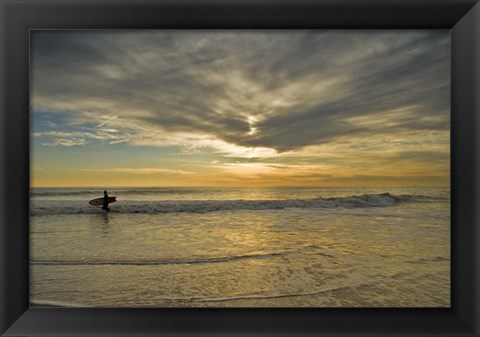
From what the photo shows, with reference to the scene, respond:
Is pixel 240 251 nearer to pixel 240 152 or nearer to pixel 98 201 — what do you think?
pixel 240 152

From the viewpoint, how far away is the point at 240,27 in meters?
0.80

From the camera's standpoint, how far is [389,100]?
181 cm

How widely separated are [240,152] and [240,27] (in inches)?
A: 61.2

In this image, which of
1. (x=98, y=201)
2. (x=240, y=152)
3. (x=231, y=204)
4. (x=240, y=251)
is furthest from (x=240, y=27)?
(x=231, y=204)

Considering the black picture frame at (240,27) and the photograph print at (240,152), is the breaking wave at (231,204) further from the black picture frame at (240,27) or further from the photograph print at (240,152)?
the black picture frame at (240,27)

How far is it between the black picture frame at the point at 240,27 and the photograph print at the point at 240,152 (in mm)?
65

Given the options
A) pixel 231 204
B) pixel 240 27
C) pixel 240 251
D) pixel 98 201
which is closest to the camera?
pixel 240 27

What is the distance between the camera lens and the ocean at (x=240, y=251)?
126 cm

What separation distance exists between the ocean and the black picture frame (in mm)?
86

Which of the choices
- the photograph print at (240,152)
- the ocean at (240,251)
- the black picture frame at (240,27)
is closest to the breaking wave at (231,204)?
the ocean at (240,251)

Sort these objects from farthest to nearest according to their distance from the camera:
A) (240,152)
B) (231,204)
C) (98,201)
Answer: (231,204), (98,201), (240,152)

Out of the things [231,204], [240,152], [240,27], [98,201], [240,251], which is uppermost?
[240,27]

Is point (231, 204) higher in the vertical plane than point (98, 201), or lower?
lower

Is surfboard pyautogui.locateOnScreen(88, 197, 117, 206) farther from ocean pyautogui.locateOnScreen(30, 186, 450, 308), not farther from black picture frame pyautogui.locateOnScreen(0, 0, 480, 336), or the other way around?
black picture frame pyautogui.locateOnScreen(0, 0, 480, 336)
